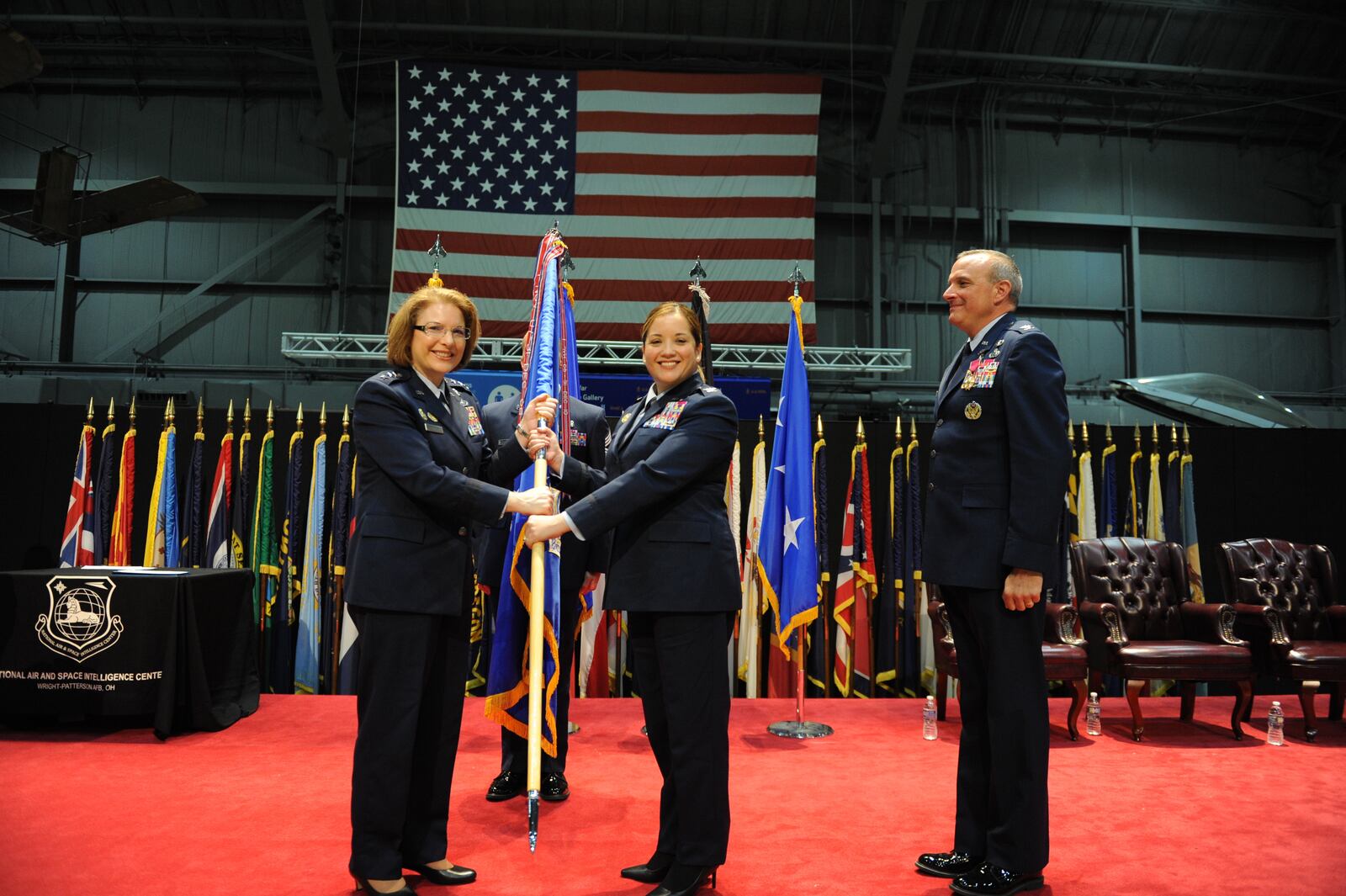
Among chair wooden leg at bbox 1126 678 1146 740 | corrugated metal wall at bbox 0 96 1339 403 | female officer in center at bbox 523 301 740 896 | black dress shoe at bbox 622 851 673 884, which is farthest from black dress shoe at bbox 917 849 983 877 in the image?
corrugated metal wall at bbox 0 96 1339 403

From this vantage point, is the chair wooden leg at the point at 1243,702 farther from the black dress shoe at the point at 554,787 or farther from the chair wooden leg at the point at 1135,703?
the black dress shoe at the point at 554,787

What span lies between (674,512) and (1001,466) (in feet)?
3.05

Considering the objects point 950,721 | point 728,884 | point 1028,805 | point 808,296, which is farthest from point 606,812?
point 808,296

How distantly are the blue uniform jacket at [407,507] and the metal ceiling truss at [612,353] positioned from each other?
653 cm

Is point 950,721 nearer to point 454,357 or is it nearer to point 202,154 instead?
point 454,357

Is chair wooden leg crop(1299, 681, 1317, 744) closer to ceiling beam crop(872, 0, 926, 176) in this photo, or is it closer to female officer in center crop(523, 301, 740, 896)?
female officer in center crop(523, 301, 740, 896)

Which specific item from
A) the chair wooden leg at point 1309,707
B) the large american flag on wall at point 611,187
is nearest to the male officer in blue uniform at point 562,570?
the chair wooden leg at point 1309,707

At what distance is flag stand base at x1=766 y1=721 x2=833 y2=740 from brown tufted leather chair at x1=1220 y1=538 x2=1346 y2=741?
2.43 meters

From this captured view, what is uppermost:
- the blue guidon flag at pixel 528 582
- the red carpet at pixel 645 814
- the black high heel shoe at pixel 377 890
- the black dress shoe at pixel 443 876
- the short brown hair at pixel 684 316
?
the short brown hair at pixel 684 316

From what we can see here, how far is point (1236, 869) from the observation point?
2.61 meters

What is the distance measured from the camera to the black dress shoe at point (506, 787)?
10.8 ft

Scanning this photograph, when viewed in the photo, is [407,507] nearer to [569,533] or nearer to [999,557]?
[569,533]

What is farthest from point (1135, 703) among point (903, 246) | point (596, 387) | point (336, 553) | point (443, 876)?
→ point (903, 246)

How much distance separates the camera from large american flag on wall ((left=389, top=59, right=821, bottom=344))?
9.34 metres
